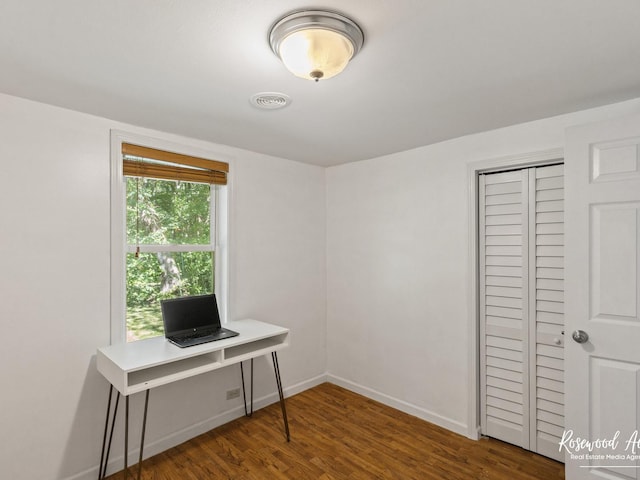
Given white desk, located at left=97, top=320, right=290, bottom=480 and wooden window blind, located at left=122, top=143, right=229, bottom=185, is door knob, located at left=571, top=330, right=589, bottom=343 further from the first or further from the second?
wooden window blind, located at left=122, top=143, right=229, bottom=185

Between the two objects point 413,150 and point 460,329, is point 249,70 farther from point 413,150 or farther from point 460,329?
point 460,329

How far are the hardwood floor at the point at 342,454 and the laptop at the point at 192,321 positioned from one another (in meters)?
0.83

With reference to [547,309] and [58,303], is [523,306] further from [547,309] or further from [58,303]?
[58,303]

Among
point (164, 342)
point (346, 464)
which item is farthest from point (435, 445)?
point (164, 342)

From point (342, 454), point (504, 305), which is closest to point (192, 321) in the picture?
point (342, 454)

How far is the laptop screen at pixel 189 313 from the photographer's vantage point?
2.39 metres

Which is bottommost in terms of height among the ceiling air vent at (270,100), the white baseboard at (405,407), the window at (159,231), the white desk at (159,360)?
the white baseboard at (405,407)

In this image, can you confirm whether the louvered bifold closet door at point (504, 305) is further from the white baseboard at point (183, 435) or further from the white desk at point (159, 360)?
the white baseboard at point (183, 435)

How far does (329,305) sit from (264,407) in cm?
117

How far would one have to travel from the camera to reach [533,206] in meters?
2.39

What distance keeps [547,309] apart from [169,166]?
286 cm

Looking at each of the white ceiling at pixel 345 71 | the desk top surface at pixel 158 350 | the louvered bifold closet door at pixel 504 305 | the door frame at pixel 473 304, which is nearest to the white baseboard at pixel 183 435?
the desk top surface at pixel 158 350

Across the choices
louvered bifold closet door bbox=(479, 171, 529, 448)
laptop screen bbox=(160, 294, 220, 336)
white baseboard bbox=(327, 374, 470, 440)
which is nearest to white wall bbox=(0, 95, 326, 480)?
laptop screen bbox=(160, 294, 220, 336)

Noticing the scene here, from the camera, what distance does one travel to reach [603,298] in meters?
1.83
